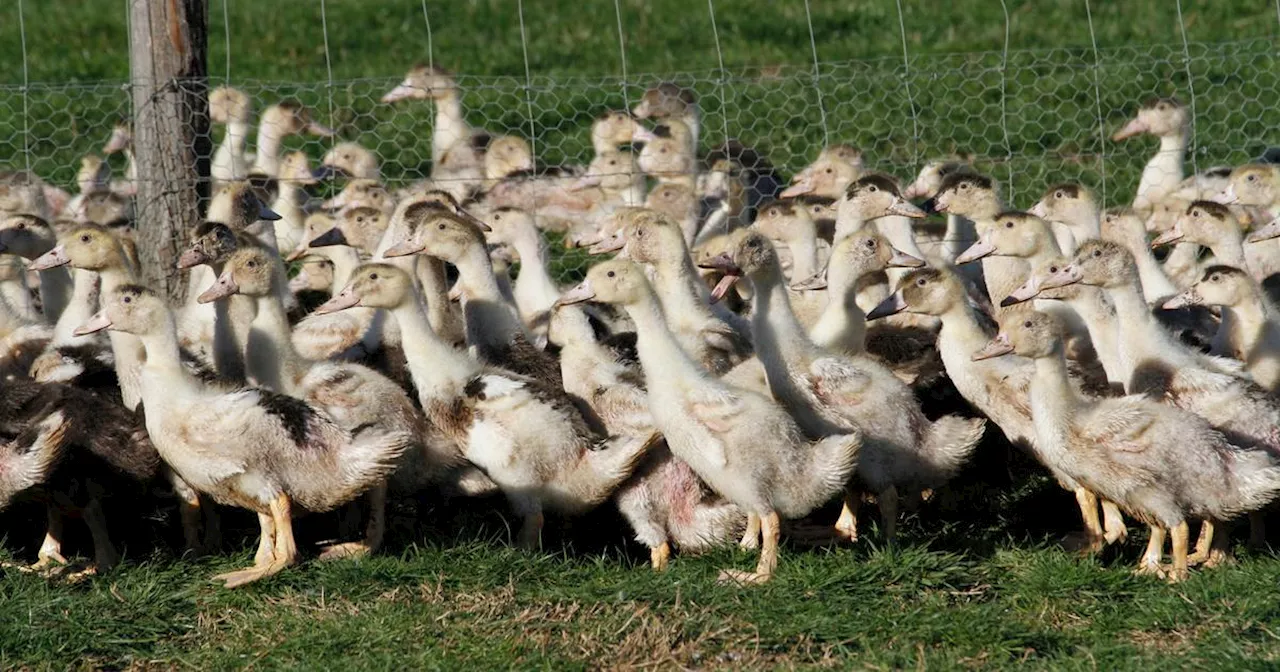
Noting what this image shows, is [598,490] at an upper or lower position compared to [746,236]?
lower

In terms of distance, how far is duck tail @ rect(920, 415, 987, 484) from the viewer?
7945 millimetres

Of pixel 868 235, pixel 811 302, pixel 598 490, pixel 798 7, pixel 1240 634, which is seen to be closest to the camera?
pixel 1240 634

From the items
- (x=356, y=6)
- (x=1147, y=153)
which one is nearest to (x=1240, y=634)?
(x=1147, y=153)

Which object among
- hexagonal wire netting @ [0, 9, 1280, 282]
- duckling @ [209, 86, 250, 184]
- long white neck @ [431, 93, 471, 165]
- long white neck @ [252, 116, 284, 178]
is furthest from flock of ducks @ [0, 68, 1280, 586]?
long white neck @ [431, 93, 471, 165]

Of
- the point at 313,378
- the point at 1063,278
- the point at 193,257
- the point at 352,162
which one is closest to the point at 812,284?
the point at 1063,278

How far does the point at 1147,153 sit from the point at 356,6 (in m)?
8.61

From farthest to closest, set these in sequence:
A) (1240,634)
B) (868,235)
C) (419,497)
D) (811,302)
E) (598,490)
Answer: (811,302) → (868,235) → (419,497) → (598,490) → (1240,634)

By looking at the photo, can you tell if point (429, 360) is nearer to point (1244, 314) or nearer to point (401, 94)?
point (1244, 314)

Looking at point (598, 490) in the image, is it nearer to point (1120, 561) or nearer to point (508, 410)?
point (508, 410)

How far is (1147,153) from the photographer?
546 inches

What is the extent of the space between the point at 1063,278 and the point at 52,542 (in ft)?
14.9

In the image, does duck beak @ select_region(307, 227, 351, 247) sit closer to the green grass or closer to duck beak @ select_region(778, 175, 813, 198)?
the green grass

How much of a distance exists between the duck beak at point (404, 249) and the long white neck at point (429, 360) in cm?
66

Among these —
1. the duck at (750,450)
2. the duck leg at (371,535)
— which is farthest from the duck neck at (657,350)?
the duck leg at (371,535)
